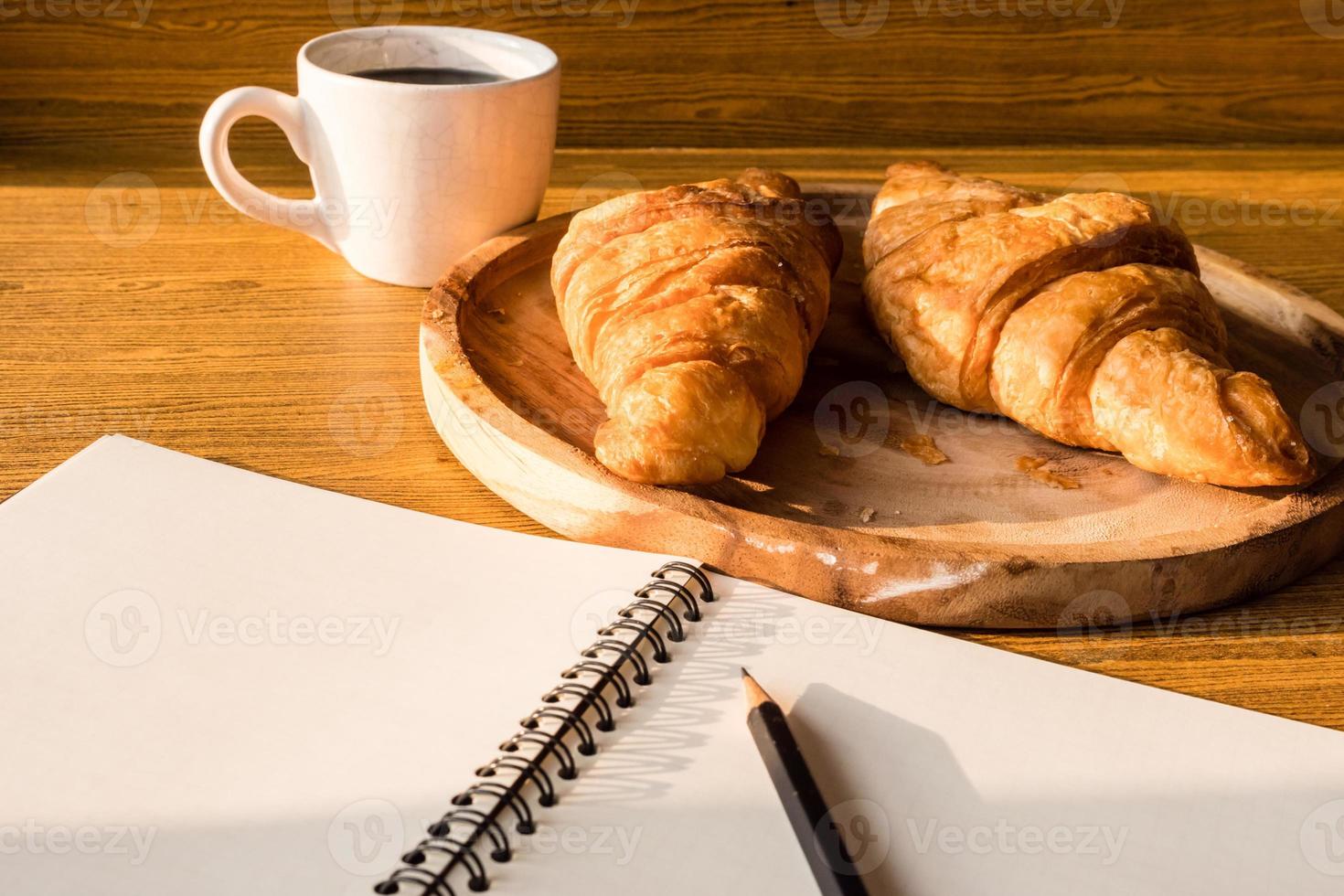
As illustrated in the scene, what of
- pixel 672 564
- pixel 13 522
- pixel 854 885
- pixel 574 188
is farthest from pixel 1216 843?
pixel 574 188

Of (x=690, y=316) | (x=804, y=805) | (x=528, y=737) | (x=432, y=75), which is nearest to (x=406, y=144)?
(x=432, y=75)

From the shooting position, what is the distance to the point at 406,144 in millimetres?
1275

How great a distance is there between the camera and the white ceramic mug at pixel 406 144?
1269 millimetres

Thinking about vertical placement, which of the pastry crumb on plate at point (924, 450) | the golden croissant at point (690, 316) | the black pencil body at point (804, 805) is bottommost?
the black pencil body at point (804, 805)

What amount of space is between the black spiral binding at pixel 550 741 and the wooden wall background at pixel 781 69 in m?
1.20

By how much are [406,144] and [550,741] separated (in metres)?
0.75

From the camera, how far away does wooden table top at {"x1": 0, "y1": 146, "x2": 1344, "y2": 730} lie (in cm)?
92

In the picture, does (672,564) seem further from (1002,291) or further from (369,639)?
(1002,291)

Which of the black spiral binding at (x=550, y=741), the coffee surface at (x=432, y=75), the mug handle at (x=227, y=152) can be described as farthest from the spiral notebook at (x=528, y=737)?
the coffee surface at (x=432, y=75)

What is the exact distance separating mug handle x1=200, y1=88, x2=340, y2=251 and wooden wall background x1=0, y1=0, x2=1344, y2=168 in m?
0.55

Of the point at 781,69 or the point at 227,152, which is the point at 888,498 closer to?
the point at 227,152

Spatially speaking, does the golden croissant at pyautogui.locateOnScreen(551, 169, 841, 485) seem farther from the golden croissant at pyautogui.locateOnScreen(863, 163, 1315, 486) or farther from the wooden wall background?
the wooden wall background

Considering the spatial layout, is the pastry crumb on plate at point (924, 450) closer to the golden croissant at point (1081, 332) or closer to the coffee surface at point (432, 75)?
the golden croissant at point (1081, 332)

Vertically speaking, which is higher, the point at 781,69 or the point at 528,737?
the point at 781,69
